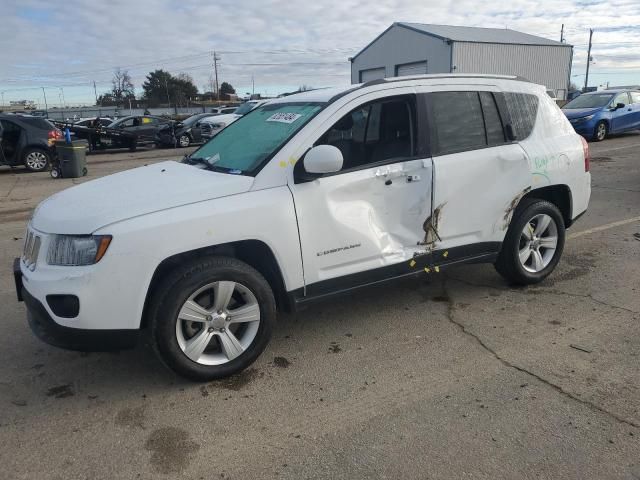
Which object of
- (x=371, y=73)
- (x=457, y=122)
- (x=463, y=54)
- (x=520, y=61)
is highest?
(x=463, y=54)

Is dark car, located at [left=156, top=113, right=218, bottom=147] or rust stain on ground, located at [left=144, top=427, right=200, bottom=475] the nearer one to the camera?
rust stain on ground, located at [left=144, top=427, right=200, bottom=475]

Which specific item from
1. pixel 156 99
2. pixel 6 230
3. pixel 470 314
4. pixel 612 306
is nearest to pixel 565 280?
pixel 612 306

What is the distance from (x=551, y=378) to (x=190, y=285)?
2311 mm

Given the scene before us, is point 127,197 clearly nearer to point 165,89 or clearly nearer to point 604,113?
point 604,113

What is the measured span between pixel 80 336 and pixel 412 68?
124ft

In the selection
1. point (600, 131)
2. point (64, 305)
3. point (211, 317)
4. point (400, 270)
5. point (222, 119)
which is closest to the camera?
point (64, 305)

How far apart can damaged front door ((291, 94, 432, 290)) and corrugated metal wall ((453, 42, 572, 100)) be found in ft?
107

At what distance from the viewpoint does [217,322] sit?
3340 millimetres

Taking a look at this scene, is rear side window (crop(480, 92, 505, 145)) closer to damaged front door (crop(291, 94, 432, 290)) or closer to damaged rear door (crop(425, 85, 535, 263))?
damaged rear door (crop(425, 85, 535, 263))

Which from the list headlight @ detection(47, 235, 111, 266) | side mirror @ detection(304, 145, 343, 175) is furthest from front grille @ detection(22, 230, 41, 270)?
side mirror @ detection(304, 145, 343, 175)

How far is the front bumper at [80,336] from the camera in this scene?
9.94 feet

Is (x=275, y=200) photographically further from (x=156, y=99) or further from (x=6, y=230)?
(x=156, y=99)

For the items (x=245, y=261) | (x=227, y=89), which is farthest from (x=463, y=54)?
(x=227, y=89)

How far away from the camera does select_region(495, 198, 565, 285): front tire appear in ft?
15.1
